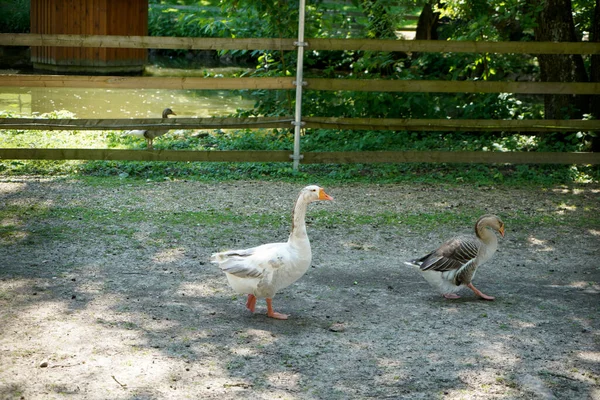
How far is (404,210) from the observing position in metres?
8.98

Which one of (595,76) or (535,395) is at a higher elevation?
(595,76)

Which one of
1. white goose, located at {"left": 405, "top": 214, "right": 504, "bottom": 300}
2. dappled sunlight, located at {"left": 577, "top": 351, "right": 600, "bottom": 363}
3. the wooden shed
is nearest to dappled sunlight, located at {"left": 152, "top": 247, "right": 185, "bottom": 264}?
white goose, located at {"left": 405, "top": 214, "right": 504, "bottom": 300}

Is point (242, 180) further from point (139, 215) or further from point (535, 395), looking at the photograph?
point (535, 395)

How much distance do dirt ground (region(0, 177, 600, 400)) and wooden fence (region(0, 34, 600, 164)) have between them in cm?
73

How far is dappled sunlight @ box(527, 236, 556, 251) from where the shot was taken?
25.7ft

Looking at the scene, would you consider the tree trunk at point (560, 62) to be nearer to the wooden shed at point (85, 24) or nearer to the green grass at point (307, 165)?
the green grass at point (307, 165)

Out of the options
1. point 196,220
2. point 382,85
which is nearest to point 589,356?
point 196,220

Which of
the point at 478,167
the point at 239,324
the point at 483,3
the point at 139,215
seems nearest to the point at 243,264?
the point at 239,324

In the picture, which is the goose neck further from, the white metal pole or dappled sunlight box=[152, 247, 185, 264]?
the white metal pole

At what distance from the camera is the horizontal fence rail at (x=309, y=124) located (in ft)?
32.1

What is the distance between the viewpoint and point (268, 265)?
18.3ft

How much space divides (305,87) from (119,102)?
27.3 ft

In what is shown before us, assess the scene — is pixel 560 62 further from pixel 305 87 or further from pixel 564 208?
pixel 305 87

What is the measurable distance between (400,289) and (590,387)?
81.2 inches
